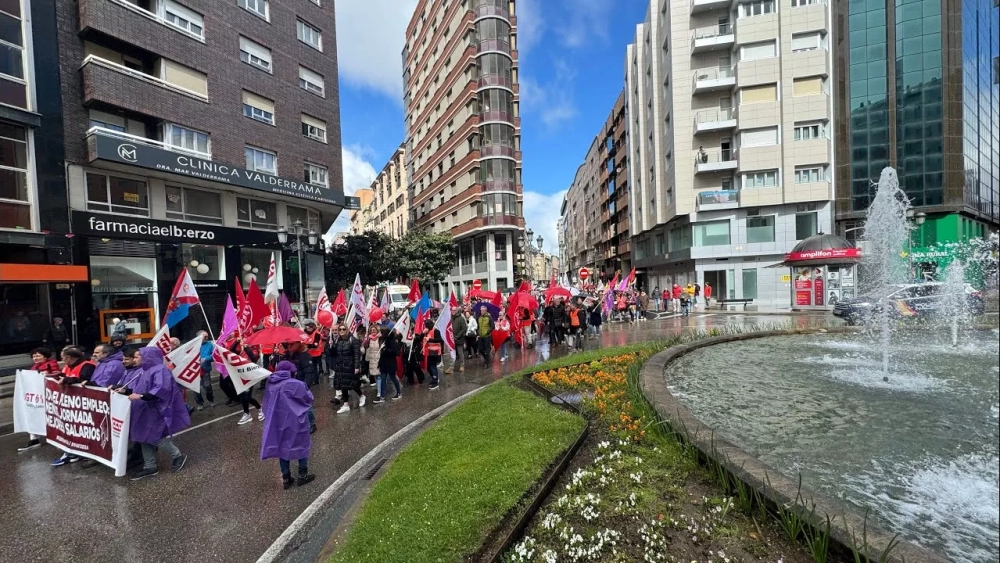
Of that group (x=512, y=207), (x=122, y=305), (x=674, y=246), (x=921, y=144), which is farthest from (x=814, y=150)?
(x=122, y=305)

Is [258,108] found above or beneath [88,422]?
above

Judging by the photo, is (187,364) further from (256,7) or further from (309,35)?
(309,35)

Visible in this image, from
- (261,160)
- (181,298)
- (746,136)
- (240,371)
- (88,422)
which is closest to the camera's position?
(88,422)

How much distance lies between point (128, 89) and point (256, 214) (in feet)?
21.4

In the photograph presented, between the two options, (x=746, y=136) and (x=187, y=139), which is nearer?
(x=187, y=139)

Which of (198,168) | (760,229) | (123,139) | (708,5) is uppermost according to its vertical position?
(708,5)

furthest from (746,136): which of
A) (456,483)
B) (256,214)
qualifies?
(456,483)

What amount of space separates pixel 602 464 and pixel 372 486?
2.46m

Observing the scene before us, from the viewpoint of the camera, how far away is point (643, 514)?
3631 millimetres

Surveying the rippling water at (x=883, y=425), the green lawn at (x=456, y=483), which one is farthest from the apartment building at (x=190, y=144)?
the rippling water at (x=883, y=425)

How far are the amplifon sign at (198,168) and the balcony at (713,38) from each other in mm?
28888

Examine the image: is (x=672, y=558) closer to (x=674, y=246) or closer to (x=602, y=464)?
(x=602, y=464)

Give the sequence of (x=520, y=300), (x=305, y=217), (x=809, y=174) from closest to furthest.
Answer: (x=520, y=300), (x=305, y=217), (x=809, y=174)

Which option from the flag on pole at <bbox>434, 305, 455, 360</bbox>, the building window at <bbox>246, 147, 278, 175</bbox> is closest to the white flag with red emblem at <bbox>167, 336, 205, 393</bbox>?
the flag on pole at <bbox>434, 305, 455, 360</bbox>
